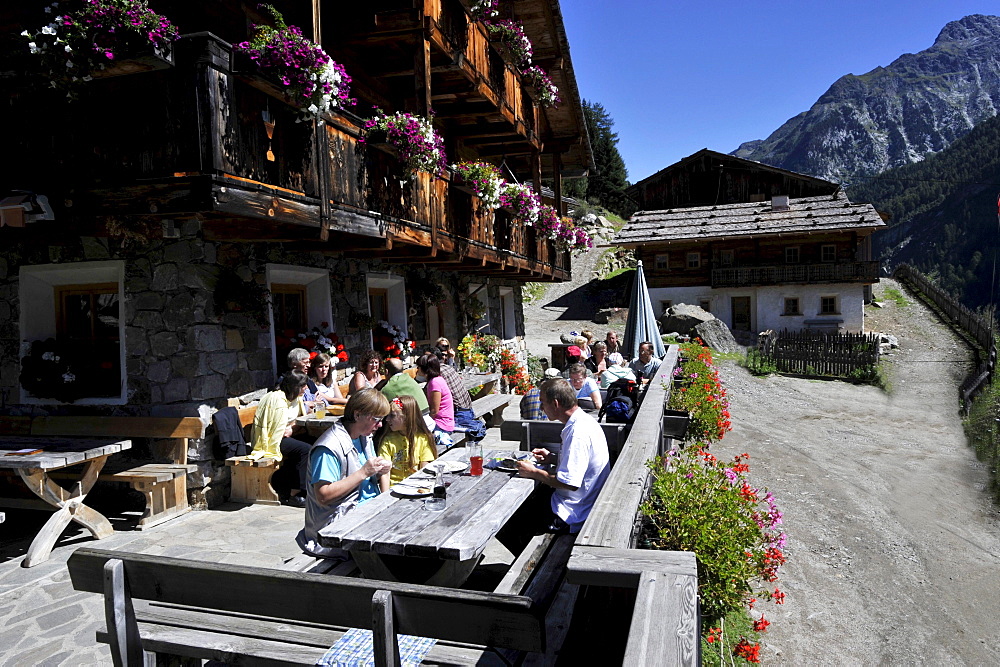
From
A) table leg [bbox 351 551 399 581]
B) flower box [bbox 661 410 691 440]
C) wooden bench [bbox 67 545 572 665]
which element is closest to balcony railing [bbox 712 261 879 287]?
flower box [bbox 661 410 691 440]

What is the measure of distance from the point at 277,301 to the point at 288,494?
2.42 m

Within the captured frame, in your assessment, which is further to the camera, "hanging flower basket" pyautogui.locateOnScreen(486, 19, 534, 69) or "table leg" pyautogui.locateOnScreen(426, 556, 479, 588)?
"hanging flower basket" pyautogui.locateOnScreen(486, 19, 534, 69)

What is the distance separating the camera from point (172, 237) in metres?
6.12

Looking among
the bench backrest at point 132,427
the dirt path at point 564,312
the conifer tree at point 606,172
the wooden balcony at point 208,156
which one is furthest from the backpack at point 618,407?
the conifer tree at point 606,172

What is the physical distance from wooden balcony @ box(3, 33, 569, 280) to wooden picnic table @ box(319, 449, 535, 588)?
264 cm

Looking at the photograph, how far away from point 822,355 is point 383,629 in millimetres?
21914

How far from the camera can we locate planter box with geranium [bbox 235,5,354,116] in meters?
5.12

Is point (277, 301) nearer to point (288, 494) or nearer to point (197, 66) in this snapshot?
point (288, 494)

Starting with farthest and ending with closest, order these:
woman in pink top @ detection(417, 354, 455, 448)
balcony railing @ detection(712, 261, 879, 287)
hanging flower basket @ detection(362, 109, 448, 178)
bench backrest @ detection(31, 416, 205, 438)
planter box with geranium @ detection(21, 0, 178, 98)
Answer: balcony railing @ detection(712, 261, 879, 287) < woman in pink top @ detection(417, 354, 455, 448) < hanging flower basket @ detection(362, 109, 448, 178) < bench backrest @ detection(31, 416, 205, 438) < planter box with geranium @ detection(21, 0, 178, 98)

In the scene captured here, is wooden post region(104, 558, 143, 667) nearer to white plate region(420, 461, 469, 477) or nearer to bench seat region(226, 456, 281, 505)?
white plate region(420, 461, 469, 477)

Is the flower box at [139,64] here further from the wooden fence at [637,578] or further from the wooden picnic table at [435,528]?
the wooden fence at [637,578]

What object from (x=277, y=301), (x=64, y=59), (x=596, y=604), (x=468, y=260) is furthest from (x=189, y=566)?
(x=468, y=260)

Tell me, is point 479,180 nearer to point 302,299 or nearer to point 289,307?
point 302,299

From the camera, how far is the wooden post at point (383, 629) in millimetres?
2223
